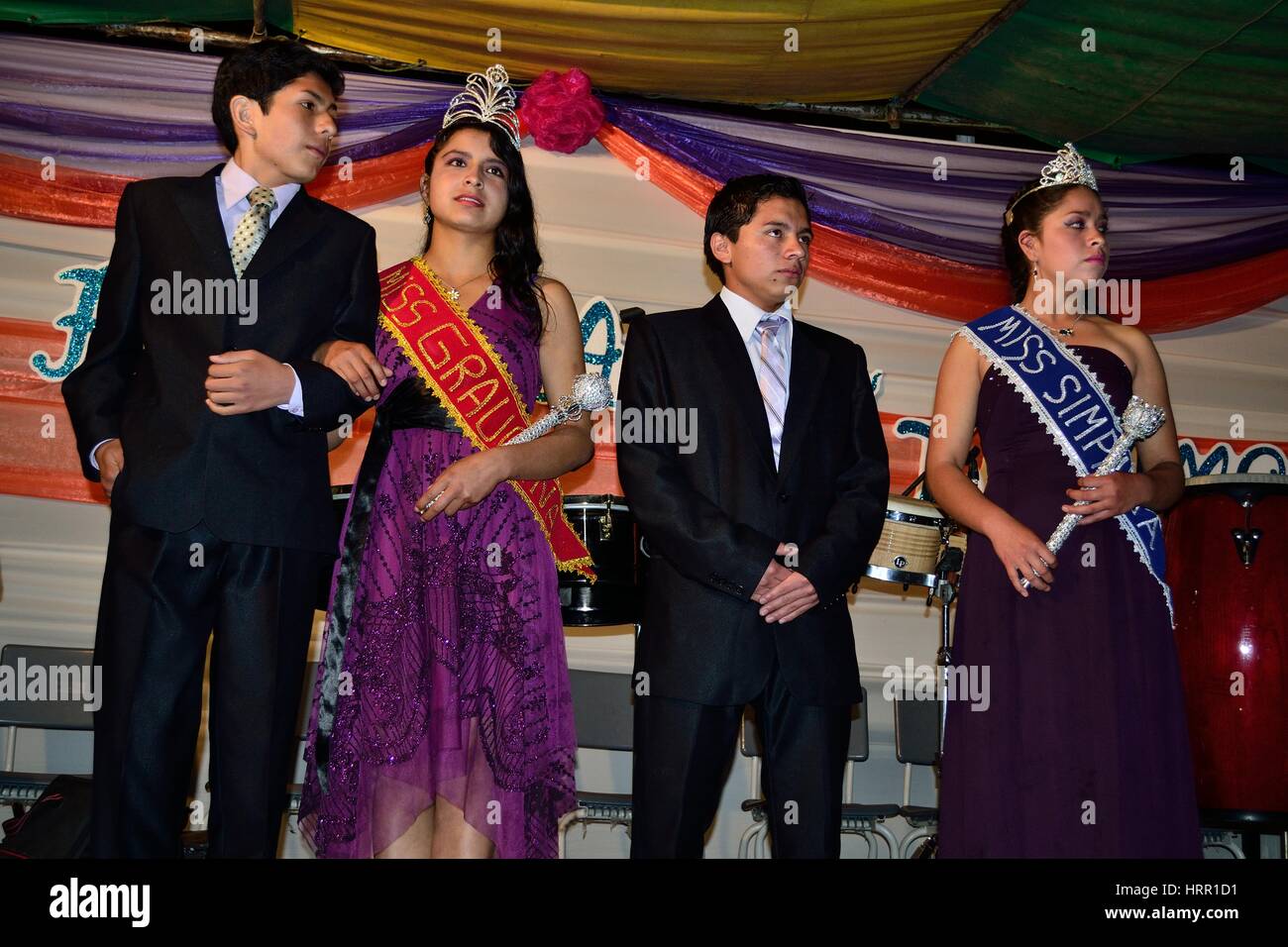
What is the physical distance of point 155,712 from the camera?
2055 mm

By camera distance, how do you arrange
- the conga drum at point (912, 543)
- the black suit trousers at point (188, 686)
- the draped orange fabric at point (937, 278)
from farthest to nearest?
the draped orange fabric at point (937, 278), the conga drum at point (912, 543), the black suit trousers at point (188, 686)

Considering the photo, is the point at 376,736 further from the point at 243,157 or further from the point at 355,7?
the point at 355,7

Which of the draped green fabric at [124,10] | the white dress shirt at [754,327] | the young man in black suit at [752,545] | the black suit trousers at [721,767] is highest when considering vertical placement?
the draped green fabric at [124,10]

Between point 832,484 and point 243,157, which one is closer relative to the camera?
point 243,157

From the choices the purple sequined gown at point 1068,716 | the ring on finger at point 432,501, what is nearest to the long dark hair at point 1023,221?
the purple sequined gown at point 1068,716

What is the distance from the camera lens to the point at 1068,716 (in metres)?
2.62

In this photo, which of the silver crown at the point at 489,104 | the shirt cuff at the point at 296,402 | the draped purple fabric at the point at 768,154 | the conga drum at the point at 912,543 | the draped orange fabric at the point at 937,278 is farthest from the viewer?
the draped orange fabric at the point at 937,278

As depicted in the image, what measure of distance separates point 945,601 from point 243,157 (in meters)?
2.38

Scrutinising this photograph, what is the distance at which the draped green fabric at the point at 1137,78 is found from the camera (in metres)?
4.06

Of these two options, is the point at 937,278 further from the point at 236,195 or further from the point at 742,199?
the point at 236,195

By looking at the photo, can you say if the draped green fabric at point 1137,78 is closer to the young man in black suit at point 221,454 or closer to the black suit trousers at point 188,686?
the young man in black suit at point 221,454

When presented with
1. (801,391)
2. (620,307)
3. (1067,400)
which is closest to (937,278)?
(620,307)

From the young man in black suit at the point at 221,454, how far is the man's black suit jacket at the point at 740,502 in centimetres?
63
